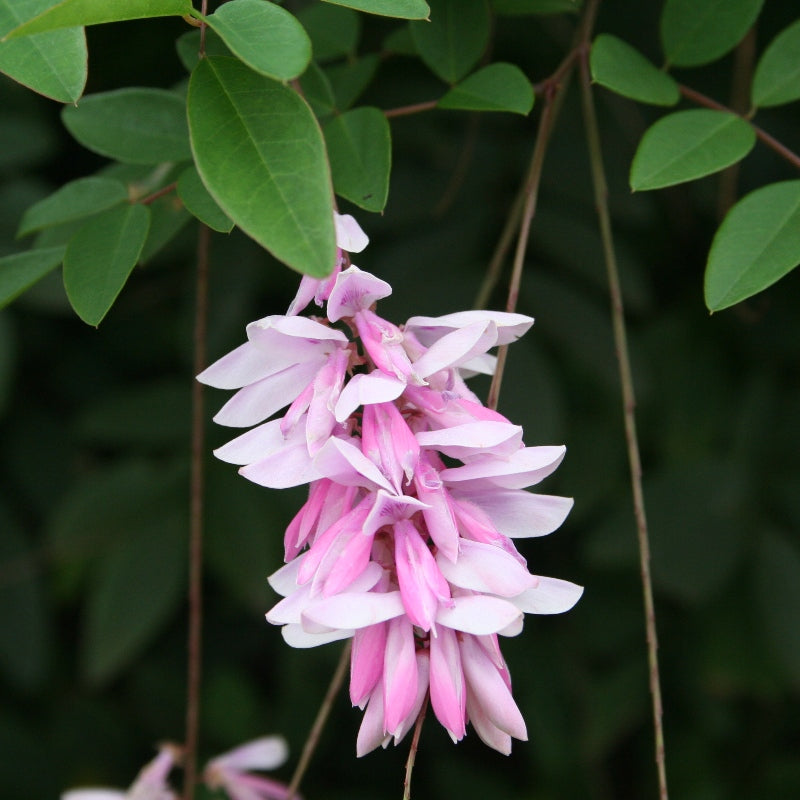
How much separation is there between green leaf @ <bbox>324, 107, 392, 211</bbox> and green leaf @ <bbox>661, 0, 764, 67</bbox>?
30 cm

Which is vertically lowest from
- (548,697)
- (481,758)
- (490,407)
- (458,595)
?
(481,758)

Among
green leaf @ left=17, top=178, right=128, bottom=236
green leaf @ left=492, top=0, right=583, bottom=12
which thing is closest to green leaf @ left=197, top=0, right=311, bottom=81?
green leaf @ left=17, top=178, right=128, bottom=236

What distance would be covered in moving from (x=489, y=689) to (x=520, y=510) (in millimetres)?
110

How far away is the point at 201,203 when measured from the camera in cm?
71

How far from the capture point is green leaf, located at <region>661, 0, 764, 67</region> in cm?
87

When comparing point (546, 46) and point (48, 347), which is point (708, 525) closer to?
point (546, 46)

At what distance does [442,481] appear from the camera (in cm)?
59

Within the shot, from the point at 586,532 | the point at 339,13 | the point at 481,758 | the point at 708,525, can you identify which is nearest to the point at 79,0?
the point at 339,13

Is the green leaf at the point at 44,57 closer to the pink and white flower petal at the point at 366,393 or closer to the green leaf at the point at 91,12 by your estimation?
the green leaf at the point at 91,12

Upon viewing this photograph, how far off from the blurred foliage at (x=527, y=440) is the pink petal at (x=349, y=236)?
635 millimetres

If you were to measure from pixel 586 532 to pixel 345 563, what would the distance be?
1154 mm

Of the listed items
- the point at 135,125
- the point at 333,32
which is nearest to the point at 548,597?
the point at 135,125

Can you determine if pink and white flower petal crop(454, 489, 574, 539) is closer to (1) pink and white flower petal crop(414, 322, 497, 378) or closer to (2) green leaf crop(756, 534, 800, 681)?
(1) pink and white flower petal crop(414, 322, 497, 378)

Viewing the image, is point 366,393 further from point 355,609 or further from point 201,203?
point 201,203
